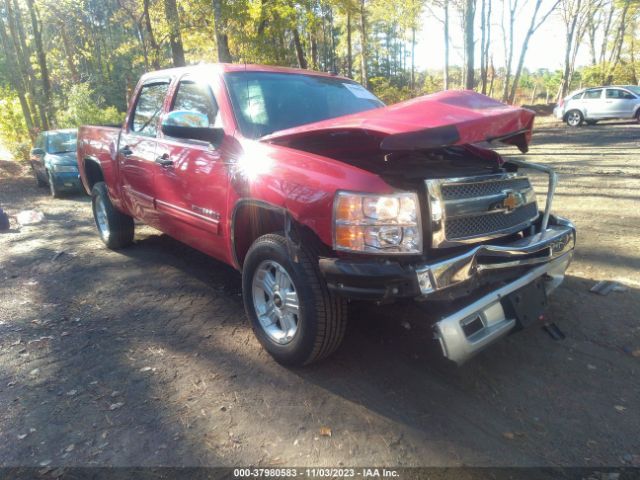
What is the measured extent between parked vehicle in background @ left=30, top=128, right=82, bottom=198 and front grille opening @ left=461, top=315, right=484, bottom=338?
10068 mm

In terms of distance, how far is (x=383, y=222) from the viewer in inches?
96.8

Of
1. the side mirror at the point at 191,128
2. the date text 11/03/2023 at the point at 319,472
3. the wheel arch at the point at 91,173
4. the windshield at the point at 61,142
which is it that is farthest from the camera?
the windshield at the point at 61,142

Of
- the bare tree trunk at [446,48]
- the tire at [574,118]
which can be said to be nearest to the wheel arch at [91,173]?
the tire at [574,118]

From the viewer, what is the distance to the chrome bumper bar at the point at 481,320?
2469 mm

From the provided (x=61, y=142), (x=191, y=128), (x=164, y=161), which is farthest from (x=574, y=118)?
(x=191, y=128)

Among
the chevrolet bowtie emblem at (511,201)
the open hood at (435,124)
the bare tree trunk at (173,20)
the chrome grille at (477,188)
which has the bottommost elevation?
the chevrolet bowtie emblem at (511,201)

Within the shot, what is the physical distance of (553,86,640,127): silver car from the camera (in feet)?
63.4

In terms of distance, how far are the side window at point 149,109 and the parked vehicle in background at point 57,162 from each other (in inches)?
250

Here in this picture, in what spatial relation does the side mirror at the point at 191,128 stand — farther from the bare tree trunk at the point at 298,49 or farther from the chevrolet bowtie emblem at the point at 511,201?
the bare tree trunk at the point at 298,49

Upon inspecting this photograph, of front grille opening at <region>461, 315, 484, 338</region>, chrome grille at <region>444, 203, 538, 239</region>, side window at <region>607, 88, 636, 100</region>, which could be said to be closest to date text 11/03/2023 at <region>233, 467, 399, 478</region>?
front grille opening at <region>461, 315, 484, 338</region>

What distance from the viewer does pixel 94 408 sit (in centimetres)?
278

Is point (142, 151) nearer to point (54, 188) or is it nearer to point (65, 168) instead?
point (65, 168)

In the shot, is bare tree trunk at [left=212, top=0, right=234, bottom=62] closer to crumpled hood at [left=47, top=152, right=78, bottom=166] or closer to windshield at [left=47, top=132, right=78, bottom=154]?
windshield at [left=47, top=132, right=78, bottom=154]

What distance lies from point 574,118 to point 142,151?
21.4 meters
